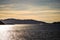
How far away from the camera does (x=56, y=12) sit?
143 cm

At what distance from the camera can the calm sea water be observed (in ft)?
4.33

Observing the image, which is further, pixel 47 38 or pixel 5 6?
pixel 5 6

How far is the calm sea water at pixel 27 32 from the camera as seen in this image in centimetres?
132

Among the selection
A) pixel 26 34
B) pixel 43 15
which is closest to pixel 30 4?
pixel 43 15

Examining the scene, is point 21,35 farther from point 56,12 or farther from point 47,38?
point 56,12

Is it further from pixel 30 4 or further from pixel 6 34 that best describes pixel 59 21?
pixel 6 34

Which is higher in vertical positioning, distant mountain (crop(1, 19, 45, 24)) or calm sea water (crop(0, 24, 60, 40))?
distant mountain (crop(1, 19, 45, 24))

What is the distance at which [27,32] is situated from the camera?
53.6 inches

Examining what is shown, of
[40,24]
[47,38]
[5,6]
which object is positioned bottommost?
[47,38]

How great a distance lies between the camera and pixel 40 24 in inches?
55.2

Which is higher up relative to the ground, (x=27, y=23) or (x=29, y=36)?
(x=27, y=23)

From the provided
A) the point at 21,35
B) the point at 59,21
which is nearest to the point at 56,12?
the point at 59,21

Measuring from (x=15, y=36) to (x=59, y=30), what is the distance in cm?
39

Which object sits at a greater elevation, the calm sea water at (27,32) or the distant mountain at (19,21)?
the distant mountain at (19,21)
